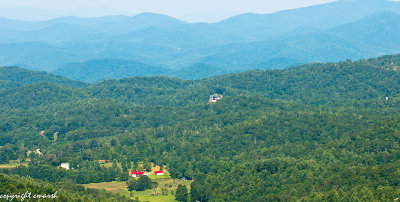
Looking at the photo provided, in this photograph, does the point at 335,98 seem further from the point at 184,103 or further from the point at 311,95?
the point at 184,103

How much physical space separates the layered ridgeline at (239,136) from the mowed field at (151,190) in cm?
291

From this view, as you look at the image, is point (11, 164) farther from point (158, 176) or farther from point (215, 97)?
point (215, 97)

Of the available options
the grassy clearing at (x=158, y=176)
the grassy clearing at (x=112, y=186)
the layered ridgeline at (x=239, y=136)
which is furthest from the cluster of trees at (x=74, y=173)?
the grassy clearing at (x=158, y=176)

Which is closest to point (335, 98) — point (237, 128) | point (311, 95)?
point (311, 95)

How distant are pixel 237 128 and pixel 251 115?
40.5 feet

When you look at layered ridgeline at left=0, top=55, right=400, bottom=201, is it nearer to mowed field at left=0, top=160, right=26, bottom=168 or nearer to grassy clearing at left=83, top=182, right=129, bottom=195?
mowed field at left=0, top=160, right=26, bottom=168

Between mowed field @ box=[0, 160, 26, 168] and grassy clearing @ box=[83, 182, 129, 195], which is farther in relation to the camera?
mowed field @ box=[0, 160, 26, 168]

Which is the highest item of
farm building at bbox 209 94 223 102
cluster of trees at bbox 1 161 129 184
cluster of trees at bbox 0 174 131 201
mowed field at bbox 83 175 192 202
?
cluster of trees at bbox 0 174 131 201

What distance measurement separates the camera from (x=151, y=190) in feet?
316

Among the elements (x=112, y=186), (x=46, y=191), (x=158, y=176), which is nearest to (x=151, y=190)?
(x=112, y=186)

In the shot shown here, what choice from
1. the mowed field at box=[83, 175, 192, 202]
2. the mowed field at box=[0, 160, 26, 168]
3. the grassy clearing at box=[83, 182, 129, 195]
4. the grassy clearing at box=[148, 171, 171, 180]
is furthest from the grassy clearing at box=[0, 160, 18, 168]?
the grassy clearing at box=[148, 171, 171, 180]

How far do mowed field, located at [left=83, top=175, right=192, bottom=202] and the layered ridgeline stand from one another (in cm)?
291

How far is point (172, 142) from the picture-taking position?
122 m

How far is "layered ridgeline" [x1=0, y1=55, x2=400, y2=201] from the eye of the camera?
3342 inches
